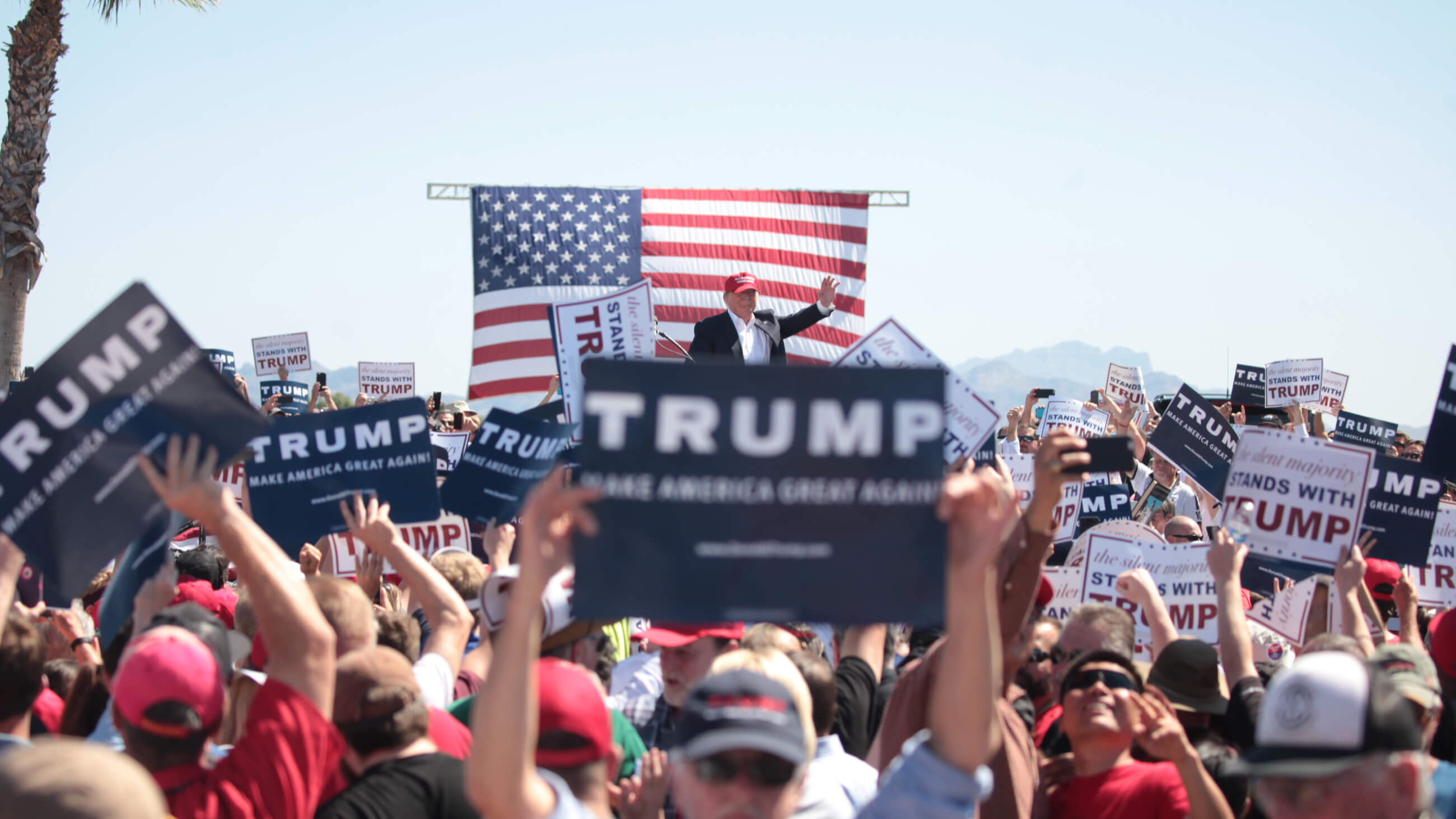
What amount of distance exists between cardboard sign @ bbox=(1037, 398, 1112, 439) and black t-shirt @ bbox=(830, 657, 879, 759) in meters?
10.6

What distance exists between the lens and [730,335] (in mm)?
10938

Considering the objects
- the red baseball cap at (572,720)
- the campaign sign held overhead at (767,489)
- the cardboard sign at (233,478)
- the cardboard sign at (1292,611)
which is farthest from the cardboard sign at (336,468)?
the cardboard sign at (1292,611)

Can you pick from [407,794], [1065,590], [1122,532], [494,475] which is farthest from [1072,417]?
[407,794]

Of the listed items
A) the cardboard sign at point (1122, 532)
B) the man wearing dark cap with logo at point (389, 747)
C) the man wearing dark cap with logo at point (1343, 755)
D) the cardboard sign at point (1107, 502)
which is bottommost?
the cardboard sign at point (1107, 502)

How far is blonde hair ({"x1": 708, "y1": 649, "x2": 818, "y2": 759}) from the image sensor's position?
3418 millimetres

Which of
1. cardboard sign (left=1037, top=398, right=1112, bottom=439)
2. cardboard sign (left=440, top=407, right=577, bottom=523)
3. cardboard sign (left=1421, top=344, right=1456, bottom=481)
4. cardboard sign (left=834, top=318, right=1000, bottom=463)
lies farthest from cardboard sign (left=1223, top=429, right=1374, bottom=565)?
cardboard sign (left=1037, top=398, right=1112, bottom=439)

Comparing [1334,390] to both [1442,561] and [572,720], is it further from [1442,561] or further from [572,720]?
[572,720]

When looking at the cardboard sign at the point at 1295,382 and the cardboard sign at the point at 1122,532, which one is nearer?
the cardboard sign at the point at 1122,532

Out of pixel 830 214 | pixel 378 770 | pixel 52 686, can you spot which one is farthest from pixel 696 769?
pixel 830 214

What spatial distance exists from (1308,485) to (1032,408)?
9855 millimetres

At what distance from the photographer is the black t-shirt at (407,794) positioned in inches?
134

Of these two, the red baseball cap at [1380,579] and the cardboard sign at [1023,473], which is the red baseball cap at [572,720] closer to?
the red baseball cap at [1380,579]

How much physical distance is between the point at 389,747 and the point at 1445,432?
5421mm

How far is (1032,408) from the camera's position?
16.1 meters
